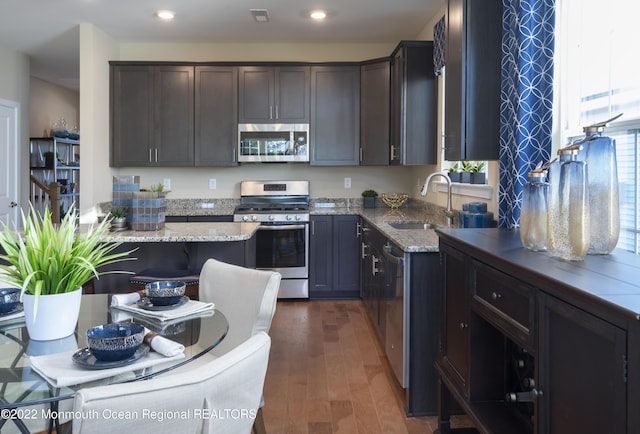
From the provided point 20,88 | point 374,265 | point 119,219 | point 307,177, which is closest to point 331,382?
point 374,265

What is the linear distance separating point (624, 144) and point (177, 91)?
4.23 meters

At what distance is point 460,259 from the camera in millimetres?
2061

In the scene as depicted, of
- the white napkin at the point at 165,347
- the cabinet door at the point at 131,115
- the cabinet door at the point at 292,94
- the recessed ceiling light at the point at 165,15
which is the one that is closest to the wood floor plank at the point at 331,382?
the white napkin at the point at 165,347

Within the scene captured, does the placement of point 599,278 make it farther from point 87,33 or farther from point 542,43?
point 87,33

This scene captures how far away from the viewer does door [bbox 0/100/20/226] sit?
568 cm

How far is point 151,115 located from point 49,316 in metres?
4.00

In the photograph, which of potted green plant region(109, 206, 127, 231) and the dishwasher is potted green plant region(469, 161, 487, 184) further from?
potted green plant region(109, 206, 127, 231)

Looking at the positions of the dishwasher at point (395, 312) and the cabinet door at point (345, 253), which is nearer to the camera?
the dishwasher at point (395, 312)

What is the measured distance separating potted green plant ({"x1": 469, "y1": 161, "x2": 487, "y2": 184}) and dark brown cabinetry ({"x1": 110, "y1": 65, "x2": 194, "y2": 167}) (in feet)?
9.44

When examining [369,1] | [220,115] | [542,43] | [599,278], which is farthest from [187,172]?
[599,278]

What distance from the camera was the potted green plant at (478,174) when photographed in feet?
10.7

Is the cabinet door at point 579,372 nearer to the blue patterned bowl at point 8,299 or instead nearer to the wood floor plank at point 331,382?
the wood floor plank at point 331,382

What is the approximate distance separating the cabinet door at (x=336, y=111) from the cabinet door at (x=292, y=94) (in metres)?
0.07

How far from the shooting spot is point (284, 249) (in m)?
4.89
